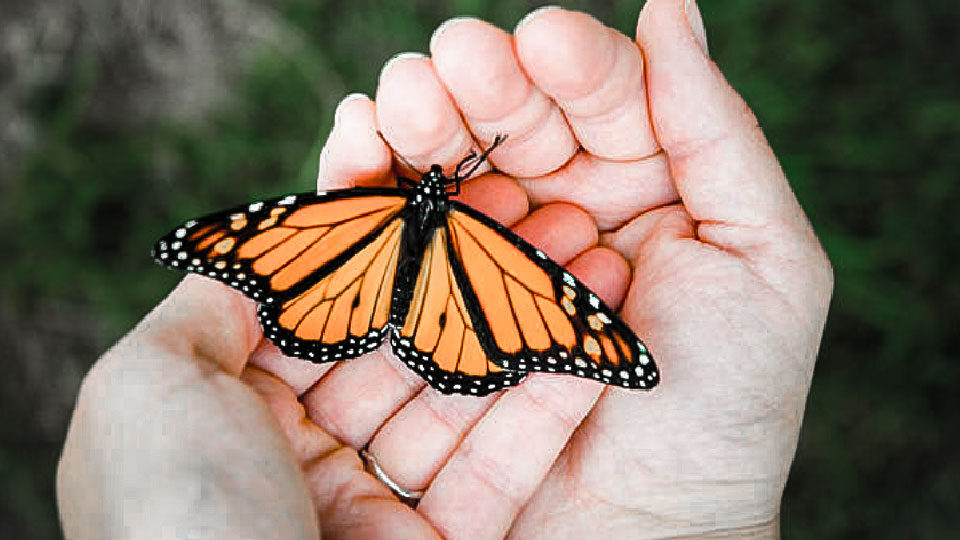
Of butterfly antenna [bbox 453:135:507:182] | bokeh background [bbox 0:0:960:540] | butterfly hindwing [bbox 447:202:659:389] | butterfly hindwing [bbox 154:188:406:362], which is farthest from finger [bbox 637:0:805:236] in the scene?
bokeh background [bbox 0:0:960:540]

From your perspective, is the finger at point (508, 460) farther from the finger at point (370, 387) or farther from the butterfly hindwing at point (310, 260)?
the butterfly hindwing at point (310, 260)

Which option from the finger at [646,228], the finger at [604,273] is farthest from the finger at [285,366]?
the finger at [646,228]

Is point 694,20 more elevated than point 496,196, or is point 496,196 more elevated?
point 694,20

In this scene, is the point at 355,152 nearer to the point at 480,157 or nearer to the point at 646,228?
the point at 480,157

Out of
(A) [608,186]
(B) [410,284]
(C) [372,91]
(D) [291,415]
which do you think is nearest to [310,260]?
(B) [410,284]

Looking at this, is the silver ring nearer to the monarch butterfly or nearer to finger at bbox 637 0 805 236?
the monarch butterfly

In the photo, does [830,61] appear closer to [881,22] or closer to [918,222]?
[881,22]
